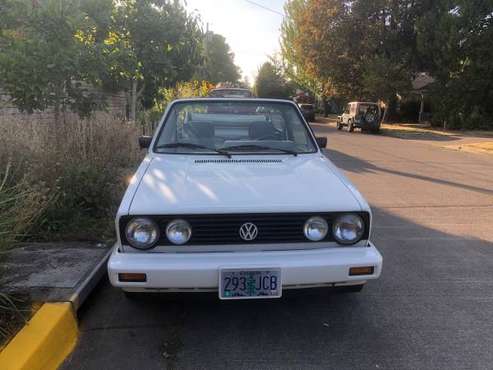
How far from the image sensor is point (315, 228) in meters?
3.02

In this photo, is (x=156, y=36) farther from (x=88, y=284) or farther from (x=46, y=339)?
(x=46, y=339)

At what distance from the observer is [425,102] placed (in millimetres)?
32125

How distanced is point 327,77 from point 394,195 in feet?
85.4

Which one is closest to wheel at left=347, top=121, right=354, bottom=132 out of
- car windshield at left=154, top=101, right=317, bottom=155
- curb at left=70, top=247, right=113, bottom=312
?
car windshield at left=154, top=101, right=317, bottom=155

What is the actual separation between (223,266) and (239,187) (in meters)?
0.60

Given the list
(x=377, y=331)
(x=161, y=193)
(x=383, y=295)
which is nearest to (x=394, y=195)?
(x=383, y=295)

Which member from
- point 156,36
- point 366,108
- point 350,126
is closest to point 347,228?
point 156,36

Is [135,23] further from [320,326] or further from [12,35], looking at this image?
[320,326]

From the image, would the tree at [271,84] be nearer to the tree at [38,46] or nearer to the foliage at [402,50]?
the foliage at [402,50]

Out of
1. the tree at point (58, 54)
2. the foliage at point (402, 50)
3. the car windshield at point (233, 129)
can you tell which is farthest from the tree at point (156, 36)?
the foliage at point (402, 50)

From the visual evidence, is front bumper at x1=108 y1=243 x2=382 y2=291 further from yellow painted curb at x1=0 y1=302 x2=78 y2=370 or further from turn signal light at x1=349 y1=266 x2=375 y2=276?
yellow painted curb at x1=0 y1=302 x2=78 y2=370

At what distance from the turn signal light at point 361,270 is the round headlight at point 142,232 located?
127 cm

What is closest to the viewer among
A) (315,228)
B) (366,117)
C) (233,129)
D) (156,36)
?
(315,228)

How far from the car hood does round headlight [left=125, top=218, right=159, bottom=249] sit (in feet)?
0.23
